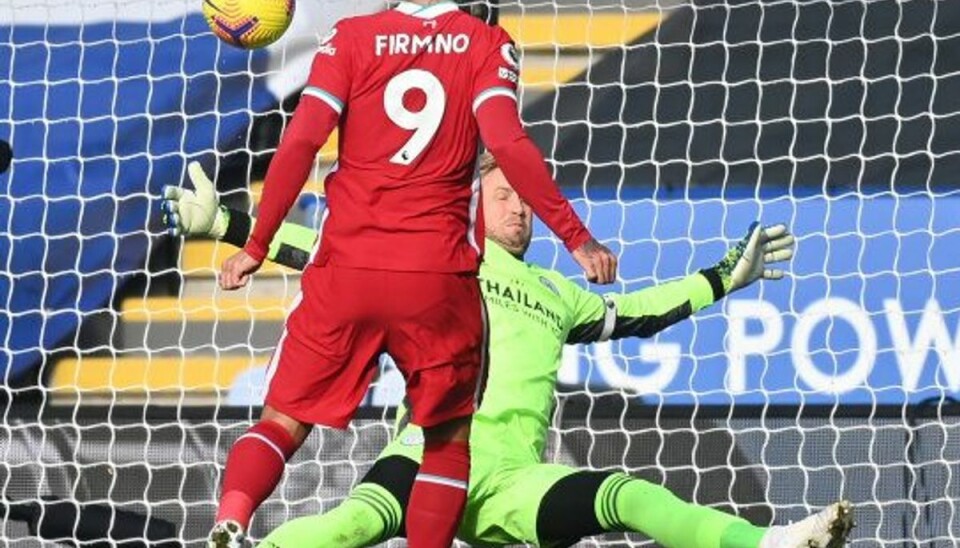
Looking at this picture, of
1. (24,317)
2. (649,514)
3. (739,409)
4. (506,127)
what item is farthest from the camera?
(24,317)

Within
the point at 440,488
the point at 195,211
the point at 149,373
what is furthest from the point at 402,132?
the point at 149,373

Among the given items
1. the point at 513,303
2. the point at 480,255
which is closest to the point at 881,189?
the point at 513,303

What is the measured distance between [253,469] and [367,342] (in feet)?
1.14

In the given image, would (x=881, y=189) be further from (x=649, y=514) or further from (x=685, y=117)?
(x=649, y=514)

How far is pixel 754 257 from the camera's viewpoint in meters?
5.96

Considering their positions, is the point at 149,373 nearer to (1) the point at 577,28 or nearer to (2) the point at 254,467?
(1) the point at 577,28

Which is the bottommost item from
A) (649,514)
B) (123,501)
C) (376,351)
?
(123,501)

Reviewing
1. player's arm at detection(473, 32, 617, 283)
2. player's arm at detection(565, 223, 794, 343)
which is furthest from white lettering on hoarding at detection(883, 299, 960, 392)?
player's arm at detection(473, 32, 617, 283)

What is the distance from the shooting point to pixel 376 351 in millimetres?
4539

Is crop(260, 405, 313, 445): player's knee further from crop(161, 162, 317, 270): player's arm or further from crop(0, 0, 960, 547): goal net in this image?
crop(0, 0, 960, 547): goal net

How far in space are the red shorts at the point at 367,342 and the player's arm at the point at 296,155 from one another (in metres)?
0.16

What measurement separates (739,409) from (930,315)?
2.14 ft

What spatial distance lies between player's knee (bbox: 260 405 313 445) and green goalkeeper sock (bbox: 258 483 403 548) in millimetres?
409

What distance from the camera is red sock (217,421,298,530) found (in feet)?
14.5
